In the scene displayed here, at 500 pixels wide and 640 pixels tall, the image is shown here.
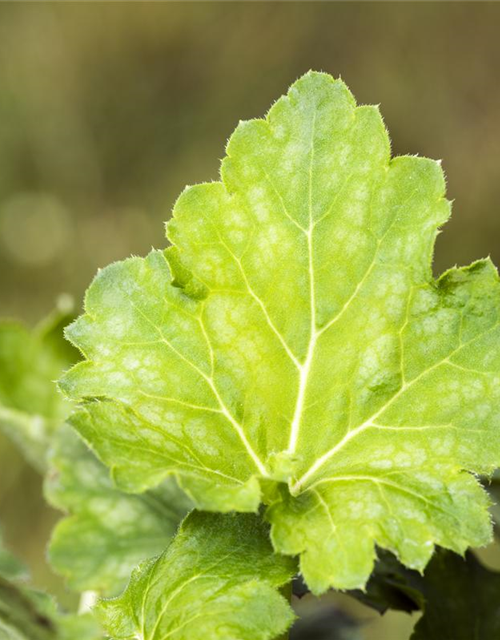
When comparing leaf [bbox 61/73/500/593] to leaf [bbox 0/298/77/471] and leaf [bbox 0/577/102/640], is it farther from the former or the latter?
leaf [bbox 0/298/77/471]

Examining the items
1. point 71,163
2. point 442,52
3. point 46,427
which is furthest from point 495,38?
point 46,427

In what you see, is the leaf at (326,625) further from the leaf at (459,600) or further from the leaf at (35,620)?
the leaf at (35,620)

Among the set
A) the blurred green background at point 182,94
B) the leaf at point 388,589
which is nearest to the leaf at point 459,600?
the leaf at point 388,589

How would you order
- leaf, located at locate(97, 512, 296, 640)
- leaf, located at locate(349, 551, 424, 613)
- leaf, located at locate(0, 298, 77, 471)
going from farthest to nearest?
1. leaf, located at locate(0, 298, 77, 471)
2. leaf, located at locate(349, 551, 424, 613)
3. leaf, located at locate(97, 512, 296, 640)

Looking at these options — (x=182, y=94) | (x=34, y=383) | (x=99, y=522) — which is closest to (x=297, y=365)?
(x=99, y=522)

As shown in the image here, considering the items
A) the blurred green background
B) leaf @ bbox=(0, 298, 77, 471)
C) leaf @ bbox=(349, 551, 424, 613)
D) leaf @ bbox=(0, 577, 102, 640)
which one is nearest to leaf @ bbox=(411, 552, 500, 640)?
leaf @ bbox=(349, 551, 424, 613)

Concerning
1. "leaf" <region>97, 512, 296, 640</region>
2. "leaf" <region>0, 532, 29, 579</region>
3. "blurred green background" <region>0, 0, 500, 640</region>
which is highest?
"blurred green background" <region>0, 0, 500, 640</region>

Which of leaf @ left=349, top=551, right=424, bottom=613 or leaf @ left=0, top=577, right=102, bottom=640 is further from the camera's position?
leaf @ left=349, top=551, right=424, bottom=613

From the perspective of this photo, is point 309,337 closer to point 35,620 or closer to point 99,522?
point 35,620
